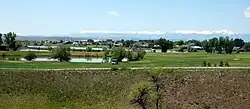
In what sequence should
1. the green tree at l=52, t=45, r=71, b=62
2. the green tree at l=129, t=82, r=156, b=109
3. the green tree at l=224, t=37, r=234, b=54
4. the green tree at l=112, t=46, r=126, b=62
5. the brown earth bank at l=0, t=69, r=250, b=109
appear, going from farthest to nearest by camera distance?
the green tree at l=224, t=37, r=234, b=54
the green tree at l=52, t=45, r=71, b=62
the green tree at l=112, t=46, r=126, b=62
the brown earth bank at l=0, t=69, r=250, b=109
the green tree at l=129, t=82, r=156, b=109

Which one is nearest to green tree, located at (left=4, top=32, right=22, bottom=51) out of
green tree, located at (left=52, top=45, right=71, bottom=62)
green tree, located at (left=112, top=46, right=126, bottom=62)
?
green tree, located at (left=52, top=45, right=71, bottom=62)

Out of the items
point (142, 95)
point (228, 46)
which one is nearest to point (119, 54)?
point (228, 46)

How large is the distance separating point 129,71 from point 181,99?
454 inches

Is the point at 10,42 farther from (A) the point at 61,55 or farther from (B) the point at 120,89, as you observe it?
(B) the point at 120,89

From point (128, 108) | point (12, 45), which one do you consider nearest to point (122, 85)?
point (128, 108)

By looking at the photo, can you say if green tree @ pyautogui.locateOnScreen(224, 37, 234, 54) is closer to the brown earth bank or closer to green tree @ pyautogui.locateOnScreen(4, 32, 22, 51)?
green tree @ pyautogui.locateOnScreen(4, 32, 22, 51)

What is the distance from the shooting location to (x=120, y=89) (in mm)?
53812

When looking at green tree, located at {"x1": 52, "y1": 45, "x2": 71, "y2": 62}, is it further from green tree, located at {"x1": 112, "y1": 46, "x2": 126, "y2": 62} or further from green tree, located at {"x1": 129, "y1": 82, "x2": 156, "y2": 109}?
green tree, located at {"x1": 129, "y1": 82, "x2": 156, "y2": 109}

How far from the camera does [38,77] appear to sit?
57.0 metres

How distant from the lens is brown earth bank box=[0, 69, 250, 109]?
48594mm

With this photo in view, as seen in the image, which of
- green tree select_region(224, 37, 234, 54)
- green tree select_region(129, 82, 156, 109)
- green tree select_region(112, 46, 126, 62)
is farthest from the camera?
green tree select_region(224, 37, 234, 54)

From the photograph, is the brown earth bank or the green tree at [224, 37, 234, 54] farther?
the green tree at [224, 37, 234, 54]

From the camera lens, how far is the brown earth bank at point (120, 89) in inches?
1913

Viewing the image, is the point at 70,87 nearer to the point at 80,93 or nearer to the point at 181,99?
the point at 80,93
